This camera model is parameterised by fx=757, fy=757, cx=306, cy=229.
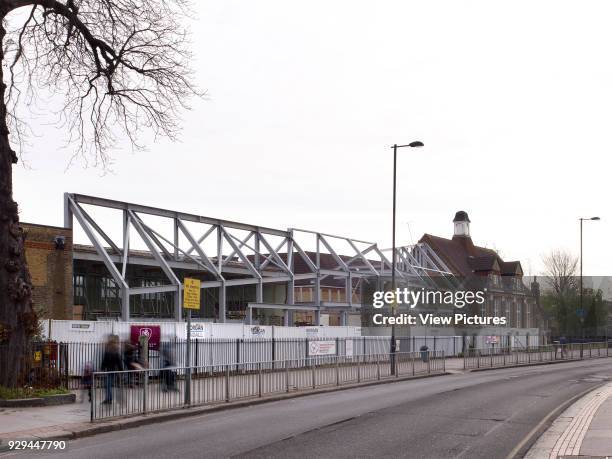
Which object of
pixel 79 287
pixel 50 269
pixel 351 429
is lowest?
pixel 351 429

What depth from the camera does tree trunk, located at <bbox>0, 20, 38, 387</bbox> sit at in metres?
18.2

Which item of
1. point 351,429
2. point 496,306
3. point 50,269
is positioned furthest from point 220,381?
point 496,306

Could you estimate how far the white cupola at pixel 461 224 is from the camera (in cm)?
8694

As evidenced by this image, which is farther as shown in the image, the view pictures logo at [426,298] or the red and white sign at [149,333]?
the view pictures logo at [426,298]

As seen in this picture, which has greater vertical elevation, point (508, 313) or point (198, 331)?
point (198, 331)

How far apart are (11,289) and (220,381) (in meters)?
5.59

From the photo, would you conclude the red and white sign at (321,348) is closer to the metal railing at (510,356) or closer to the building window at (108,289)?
the metal railing at (510,356)

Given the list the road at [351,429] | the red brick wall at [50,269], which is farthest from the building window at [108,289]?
the road at [351,429]

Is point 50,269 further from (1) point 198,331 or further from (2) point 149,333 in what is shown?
(2) point 149,333

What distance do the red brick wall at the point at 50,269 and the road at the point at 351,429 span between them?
14.6 m

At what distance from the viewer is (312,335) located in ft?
123

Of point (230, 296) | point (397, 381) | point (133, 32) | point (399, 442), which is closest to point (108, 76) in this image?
point (133, 32)

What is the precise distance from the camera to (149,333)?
26.6 metres

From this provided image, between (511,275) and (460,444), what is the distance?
72.1m
